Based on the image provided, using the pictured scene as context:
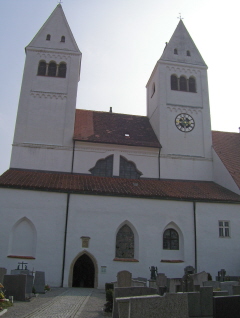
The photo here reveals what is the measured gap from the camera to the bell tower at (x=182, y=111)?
80.0 feet

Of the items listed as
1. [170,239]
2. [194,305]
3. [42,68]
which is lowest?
[194,305]

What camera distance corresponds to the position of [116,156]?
23.5 metres

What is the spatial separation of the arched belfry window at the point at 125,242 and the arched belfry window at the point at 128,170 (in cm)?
442

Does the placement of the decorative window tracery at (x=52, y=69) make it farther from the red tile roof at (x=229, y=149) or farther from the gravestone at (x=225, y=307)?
the gravestone at (x=225, y=307)

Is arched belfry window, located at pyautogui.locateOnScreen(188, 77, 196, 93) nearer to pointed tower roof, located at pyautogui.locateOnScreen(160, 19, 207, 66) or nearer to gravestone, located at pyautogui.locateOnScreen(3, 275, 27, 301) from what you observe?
pointed tower roof, located at pyautogui.locateOnScreen(160, 19, 207, 66)

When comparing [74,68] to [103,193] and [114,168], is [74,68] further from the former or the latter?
[103,193]

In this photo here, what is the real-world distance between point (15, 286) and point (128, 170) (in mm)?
13122

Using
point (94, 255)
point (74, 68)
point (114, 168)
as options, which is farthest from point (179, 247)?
point (74, 68)

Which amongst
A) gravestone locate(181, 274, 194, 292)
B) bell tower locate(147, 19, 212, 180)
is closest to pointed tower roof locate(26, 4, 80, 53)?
bell tower locate(147, 19, 212, 180)

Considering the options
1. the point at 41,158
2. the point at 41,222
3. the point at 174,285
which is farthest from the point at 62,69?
the point at 174,285

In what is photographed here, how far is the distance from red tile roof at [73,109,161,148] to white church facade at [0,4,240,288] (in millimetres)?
87

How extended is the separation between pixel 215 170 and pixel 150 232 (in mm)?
7893

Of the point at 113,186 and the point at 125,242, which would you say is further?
the point at 113,186

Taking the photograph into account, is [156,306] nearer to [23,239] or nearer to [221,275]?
[221,275]
